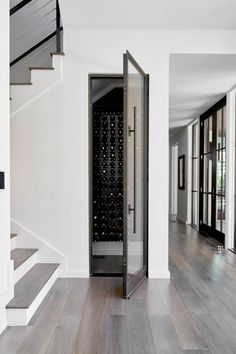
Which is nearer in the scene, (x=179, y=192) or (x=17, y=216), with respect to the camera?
(x=17, y=216)

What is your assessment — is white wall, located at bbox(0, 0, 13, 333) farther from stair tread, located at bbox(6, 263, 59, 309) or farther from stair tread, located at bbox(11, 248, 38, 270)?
stair tread, located at bbox(11, 248, 38, 270)

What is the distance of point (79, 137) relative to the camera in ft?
11.7

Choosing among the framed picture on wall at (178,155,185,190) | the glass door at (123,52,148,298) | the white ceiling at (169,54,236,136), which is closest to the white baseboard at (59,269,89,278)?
the glass door at (123,52,148,298)

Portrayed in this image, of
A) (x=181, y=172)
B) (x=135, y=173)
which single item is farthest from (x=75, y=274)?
(x=181, y=172)

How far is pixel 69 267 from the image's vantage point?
359 centimetres

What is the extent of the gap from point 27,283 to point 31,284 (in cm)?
5

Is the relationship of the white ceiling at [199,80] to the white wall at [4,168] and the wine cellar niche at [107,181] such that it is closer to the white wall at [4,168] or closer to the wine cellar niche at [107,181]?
the wine cellar niche at [107,181]

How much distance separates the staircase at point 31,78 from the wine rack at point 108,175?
1.17 metres

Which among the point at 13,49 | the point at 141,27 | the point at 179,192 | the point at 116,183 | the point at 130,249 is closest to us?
the point at 130,249

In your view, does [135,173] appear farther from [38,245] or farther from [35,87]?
[35,87]

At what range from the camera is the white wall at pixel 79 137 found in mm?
3570

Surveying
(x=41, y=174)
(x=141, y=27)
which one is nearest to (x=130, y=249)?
(x=41, y=174)

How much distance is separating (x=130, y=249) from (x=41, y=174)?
1378mm

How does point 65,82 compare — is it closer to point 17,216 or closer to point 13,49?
point 13,49
